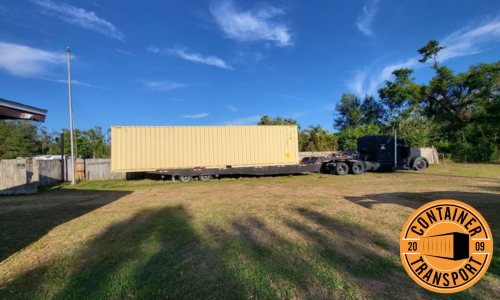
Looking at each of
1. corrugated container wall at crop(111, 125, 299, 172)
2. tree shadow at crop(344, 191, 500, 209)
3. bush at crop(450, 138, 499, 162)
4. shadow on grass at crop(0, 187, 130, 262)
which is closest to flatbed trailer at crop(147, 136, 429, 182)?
corrugated container wall at crop(111, 125, 299, 172)

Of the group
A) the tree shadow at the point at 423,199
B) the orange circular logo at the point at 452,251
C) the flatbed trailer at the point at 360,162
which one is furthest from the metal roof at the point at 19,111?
the flatbed trailer at the point at 360,162

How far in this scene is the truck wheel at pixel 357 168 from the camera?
47.0 feet

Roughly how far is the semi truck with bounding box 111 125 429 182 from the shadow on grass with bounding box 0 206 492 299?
26.4ft

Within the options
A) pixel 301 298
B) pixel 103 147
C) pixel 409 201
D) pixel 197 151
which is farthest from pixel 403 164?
pixel 103 147

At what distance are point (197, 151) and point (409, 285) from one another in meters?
11.1

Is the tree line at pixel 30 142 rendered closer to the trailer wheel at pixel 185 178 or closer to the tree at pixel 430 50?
the trailer wheel at pixel 185 178

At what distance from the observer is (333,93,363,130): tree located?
123 feet

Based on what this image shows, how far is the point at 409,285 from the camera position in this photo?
2.37m

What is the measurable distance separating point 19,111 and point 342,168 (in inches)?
579

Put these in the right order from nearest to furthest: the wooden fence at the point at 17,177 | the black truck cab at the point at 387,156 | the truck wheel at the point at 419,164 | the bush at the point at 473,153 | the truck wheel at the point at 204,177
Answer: the wooden fence at the point at 17,177
the truck wheel at the point at 204,177
the black truck cab at the point at 387,156
the truck wheel at the point at 419,164
the bush at the point at 473,153

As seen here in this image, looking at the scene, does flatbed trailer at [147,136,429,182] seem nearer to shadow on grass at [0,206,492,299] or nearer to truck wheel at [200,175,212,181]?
truck wheel at [200,175,212,181]

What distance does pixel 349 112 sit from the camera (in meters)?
39.3

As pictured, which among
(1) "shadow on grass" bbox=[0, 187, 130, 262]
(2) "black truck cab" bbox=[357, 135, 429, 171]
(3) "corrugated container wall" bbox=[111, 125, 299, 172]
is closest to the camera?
(1) "shadow on grass" bbox=[0, 187, 130, 262]

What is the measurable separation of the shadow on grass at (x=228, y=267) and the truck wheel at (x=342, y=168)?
34.9ft
